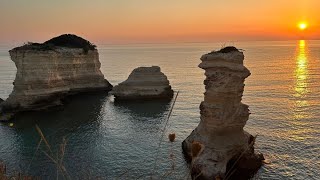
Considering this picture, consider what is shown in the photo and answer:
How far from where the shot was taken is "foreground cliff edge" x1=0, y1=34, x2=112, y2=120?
5642 centimetres

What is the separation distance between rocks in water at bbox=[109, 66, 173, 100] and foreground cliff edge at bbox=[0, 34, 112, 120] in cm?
1011

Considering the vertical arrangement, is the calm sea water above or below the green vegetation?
below

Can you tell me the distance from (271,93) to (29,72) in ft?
149

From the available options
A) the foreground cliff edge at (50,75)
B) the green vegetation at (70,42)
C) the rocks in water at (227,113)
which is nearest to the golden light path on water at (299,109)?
the rocks in water at (227,113)

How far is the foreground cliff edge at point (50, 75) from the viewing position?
185 ft

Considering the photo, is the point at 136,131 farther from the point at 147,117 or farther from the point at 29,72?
the point at 29,72

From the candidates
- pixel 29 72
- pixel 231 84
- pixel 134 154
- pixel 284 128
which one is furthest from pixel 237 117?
pixel 29 72

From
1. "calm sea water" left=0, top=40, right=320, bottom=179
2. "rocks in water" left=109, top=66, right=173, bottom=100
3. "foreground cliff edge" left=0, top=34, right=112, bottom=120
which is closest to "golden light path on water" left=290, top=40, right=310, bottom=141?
"calm sea water" left=0, top=40, right=320, bottom=179

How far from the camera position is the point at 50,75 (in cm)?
6066

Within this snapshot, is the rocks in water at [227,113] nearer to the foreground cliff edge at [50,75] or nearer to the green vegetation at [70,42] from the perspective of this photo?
the foreground cliff edge at [50,75]

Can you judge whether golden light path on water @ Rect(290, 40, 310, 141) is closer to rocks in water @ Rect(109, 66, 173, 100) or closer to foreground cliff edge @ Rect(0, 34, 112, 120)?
rocks in water @ Rect(109, 66, 173, 100)

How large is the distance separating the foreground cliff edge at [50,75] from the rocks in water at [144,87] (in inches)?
398

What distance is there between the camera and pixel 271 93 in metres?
68.7

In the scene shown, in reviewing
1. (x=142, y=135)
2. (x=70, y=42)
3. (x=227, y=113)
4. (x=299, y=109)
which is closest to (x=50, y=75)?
(x=70, y=42)
